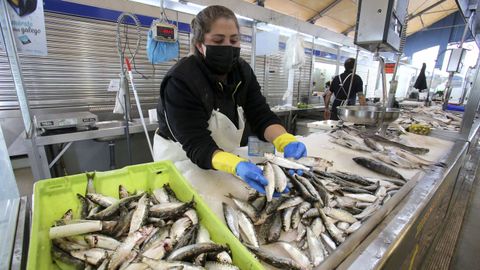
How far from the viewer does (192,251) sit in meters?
0.77

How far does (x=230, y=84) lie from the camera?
171 cm

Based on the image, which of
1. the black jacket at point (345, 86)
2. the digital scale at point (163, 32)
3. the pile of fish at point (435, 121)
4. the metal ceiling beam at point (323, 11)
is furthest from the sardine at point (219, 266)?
the metal ceiling beam at point (323, 11)

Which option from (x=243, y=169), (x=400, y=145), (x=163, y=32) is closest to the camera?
(x=243, y=169)

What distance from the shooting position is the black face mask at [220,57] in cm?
148

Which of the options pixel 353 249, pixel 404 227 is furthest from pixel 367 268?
pixel 404 227

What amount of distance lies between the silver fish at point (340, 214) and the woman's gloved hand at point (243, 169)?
33 centimetres

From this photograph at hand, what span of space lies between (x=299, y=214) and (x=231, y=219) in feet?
1.09

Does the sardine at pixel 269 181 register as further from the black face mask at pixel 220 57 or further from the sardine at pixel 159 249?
the black face mask at pixel 220 57

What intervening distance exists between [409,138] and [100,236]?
3238 mm

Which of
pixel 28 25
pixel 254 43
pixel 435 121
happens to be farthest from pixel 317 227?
pixel 254 43

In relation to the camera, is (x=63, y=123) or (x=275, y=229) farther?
(x=63, y=123)

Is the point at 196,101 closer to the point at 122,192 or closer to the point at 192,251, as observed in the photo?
the point at 122,192

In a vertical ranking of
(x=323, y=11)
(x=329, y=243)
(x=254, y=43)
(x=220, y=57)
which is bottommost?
(x=329, y=243)

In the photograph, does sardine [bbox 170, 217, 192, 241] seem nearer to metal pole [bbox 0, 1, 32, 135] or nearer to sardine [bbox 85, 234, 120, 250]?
sardine [bbox 85, 234, 120, 250]
